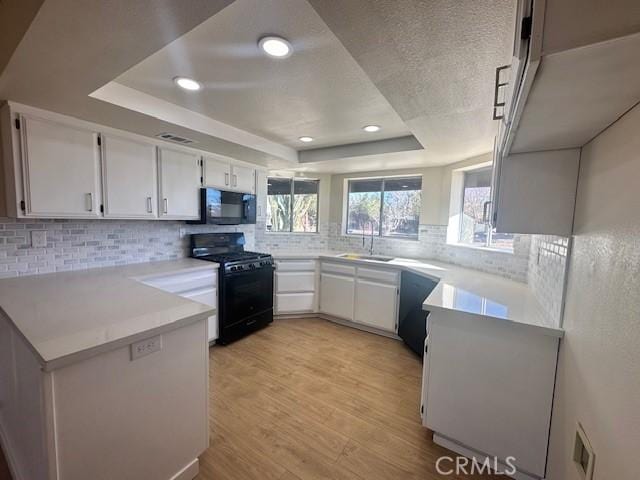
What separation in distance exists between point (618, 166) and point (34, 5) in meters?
2.18

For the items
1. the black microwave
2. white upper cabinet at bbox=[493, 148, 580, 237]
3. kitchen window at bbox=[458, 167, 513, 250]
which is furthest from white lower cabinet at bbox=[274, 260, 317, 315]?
white upper cabinet at bbox=[493, 148, 580, 237]

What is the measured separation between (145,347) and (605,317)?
71.3 inches

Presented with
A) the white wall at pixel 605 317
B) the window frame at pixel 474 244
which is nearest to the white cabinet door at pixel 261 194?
the window frame at pixel 474 244

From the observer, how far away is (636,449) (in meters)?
0.72

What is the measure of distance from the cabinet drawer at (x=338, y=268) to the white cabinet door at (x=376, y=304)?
0.16 meters

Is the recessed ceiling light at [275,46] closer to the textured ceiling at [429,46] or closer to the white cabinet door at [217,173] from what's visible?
the textured ceiling at [429,46]

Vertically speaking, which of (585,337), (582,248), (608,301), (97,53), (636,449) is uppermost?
(97,53)

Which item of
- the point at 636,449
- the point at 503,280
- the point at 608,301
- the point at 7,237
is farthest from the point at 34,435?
the point at 503,280

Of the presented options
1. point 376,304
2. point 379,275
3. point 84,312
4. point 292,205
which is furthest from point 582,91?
point 292,205

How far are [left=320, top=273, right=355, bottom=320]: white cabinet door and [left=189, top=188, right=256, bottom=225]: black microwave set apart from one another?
1290mm

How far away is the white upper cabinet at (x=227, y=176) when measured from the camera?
2.97 meters

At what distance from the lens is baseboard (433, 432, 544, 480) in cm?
146

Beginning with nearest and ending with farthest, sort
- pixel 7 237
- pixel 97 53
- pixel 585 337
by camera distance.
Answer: pixel 585 337 < pixel 97 53 < pixel 7 237

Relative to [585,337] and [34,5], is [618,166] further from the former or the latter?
[34,5]
